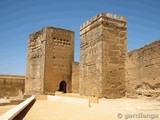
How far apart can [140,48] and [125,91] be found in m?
2.51

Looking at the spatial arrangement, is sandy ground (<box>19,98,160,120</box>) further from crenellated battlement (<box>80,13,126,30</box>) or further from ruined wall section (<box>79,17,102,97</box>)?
crenellated battlement (<box>80,13,126,30</box>)

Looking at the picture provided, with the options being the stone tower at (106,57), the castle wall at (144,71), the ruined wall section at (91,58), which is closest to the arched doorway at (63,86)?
the ruined wall section at (91,58)

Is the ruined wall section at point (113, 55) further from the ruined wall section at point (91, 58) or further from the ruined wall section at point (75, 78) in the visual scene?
the ruined wall section at point (75, 78)

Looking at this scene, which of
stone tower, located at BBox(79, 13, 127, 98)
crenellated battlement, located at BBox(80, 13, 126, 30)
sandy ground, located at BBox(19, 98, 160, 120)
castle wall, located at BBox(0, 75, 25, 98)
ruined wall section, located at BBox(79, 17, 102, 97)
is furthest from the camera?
castle wall, located at BBox(0, 75, 25, 98)

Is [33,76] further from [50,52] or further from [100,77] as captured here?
[100,77]


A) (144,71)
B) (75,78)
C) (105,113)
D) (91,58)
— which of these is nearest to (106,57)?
(91,58)

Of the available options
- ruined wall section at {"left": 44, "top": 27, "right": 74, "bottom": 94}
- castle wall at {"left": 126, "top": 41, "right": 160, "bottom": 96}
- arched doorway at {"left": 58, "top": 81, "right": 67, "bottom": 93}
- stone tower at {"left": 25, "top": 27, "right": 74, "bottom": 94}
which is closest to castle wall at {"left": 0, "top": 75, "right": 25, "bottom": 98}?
stone tower at {"left": 25, "top": 27, "right": 74, "bottom": 94}

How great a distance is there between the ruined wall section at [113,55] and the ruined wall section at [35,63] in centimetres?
650

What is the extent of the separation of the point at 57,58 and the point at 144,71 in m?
8.26

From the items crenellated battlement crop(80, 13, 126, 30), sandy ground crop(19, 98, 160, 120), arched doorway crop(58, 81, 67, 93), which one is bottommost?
sandy ground crop(19, 98, 160, 120)

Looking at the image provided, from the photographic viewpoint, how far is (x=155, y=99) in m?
9.03

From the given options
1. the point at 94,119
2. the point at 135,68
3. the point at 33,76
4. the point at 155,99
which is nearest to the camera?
the point at 94,119

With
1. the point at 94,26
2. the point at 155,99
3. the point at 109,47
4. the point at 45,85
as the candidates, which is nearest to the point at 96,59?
the point at 109,47

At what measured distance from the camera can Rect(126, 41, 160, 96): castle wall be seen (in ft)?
30.2
